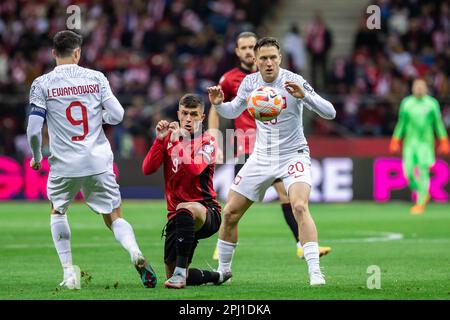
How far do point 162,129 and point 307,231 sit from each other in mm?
1574

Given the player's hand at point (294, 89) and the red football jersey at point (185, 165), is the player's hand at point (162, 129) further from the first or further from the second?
the player's hand at point (294, 89)

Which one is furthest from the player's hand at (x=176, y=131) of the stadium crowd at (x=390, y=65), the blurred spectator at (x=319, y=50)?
the blurred spectator at (x=319, y=50)

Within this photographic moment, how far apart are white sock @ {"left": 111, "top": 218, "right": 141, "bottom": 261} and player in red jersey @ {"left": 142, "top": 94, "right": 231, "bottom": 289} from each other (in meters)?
0.33

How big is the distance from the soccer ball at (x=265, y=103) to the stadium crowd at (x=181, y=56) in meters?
14.9

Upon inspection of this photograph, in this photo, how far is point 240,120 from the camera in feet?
41.9

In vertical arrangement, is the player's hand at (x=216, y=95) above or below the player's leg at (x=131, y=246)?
above

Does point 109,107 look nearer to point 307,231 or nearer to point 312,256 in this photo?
point 307,231

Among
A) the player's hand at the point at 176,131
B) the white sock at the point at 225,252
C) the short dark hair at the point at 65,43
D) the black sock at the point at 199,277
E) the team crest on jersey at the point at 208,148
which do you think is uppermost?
the short dark hair at the point at 65,43

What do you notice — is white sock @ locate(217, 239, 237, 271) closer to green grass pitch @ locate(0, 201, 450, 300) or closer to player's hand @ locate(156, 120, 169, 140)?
green grass pitch @ locate(0, 201, 450, 300)

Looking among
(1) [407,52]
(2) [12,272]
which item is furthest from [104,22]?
(2) [12,272]

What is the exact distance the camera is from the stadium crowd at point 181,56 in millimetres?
24906

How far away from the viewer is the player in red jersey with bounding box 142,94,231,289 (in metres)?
9.23

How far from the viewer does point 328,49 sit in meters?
27.4

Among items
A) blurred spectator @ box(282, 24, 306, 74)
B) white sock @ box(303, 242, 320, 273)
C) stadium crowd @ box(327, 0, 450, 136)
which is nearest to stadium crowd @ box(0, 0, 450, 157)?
stadium crowd @ box(327, 0, 450, 136)
